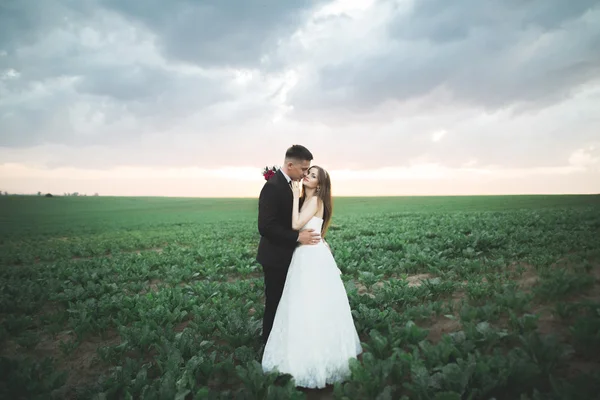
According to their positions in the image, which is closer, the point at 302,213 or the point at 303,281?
the point at 303,281

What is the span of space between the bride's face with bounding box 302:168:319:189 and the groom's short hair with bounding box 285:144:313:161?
A: 0.69ft

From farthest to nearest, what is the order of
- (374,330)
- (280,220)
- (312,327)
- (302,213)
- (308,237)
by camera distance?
1. (374,330)
2. (280,220)
3. (302,213)
4. (308,237)
5. (312,327)

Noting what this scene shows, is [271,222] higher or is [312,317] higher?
[271,222]

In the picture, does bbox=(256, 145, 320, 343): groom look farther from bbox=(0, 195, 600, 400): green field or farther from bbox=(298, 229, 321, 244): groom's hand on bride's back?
bbox=(0, 195, 600, 400): green field

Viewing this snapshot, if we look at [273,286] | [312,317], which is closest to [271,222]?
[273,286]

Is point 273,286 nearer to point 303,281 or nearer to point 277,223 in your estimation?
point 303,281

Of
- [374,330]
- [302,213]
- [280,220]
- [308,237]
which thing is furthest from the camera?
[374,330]

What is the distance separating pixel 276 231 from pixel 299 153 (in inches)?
42.5

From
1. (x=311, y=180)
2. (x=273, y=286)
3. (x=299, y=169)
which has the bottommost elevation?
(x=273, y=286)

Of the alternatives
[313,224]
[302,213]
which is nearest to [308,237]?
[313,224]

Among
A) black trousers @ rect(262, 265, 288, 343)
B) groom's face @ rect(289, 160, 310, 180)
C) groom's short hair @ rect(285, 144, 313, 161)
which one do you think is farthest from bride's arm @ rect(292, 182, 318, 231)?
black trousers @ rect(262, 265, 288, 343)

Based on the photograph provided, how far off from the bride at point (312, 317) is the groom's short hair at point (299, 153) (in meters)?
0.19

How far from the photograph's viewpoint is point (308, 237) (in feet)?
13.2

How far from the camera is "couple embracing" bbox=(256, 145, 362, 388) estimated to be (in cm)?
385
